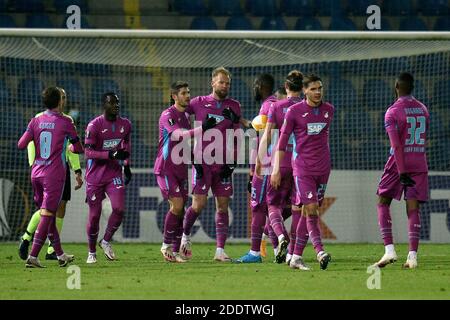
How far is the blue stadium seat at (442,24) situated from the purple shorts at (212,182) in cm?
775

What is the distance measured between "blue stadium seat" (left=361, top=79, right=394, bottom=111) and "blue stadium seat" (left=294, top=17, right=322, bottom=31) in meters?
1.81

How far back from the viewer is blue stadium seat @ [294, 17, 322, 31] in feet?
60.0

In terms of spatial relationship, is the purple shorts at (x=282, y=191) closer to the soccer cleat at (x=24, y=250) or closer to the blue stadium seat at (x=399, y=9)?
the soccer cleat at (x=24, y=250)

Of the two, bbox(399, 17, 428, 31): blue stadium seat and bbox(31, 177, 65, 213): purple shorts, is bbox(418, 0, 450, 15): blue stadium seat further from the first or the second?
bbox(31, 177, 65, 213): purple shorts

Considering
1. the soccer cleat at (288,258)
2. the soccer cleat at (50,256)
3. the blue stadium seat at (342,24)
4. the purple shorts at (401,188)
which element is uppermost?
the blue stadium seat at (342,24)

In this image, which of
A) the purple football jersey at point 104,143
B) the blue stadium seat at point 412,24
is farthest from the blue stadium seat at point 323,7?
the purple football jersey at point 104,143

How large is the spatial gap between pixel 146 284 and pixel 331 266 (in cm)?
275

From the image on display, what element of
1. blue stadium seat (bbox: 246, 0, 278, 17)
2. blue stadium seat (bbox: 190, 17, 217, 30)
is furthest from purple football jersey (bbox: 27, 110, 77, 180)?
blue stadium seat (bbox: 246, 0, 278, 17)

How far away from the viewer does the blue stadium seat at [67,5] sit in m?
18.2

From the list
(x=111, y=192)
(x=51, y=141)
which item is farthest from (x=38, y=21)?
(x=51, y=141)

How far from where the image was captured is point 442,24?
18547mm

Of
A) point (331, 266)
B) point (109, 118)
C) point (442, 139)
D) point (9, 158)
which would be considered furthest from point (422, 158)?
point (9, 158)

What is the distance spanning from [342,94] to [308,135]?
22.5 feet
